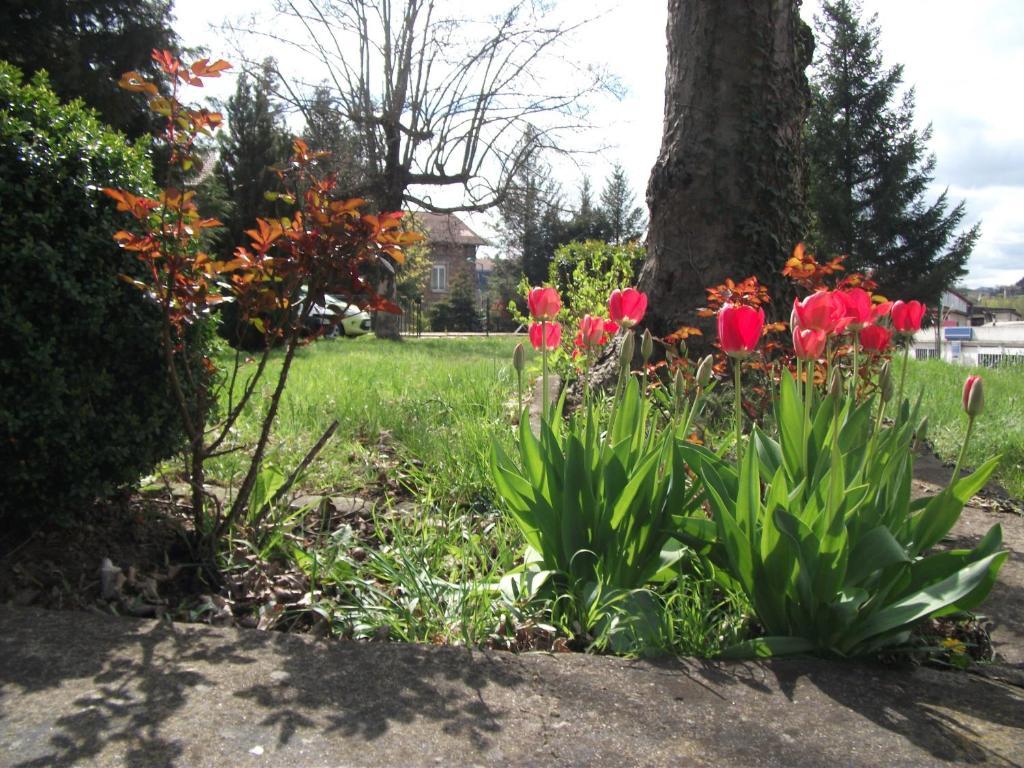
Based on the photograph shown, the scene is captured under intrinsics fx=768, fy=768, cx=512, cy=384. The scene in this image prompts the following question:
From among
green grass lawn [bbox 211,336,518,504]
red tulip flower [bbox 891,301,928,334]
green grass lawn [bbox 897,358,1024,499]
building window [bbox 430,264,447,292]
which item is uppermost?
building window [bbox 430,264,447,292]

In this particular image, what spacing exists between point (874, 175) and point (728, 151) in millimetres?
22224

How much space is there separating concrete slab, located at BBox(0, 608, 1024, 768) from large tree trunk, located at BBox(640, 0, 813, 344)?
309 cm

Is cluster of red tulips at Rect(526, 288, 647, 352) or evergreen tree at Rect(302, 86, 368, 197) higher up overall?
evergreen tree at Rect(302, 86, 368, 197)

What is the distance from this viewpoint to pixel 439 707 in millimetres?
1465

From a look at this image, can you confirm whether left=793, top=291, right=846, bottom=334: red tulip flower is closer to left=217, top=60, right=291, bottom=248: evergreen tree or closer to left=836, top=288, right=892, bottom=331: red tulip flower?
left=836, top=288, right=892, bottom=331: red tulip flower

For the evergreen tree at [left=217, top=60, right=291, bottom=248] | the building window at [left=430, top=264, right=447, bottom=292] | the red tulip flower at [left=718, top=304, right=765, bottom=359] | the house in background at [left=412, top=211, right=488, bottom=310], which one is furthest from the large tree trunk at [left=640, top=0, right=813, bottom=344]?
the building window at [left=430, top=264, right=447, bottom=292]

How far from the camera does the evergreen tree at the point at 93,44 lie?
9477mm

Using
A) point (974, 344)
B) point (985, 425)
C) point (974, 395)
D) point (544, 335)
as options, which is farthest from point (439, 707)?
point (974, 344)

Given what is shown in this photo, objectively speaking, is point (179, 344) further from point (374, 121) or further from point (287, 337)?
point (374, 121)

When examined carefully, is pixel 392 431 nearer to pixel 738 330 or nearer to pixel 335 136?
pixel 738 330

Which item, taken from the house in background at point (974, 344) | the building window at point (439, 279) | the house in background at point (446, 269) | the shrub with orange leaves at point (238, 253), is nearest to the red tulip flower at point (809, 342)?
the shrub with orange leaves at point (238, 253)

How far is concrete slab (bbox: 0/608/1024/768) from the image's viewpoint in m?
1.33

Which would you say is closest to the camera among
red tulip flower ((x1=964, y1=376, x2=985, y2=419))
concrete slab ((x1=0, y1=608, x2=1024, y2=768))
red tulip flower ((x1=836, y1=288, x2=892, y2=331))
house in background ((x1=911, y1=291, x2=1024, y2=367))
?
concrete slab ((x1=0, y1=608, x2=1024, y2=768))

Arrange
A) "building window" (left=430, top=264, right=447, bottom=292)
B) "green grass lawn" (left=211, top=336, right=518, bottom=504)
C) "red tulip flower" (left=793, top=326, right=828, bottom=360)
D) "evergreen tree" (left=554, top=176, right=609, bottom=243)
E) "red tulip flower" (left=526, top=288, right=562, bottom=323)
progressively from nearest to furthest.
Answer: "red tulip flower" (left=793, top=326, right=828, bottom=360), "red tulip flower" (left=526, top=288, right=562, bottom=323), "green grass lawn" (left=211, top=336, right=518, bottom=504), "evergreen tree" (left=554, top=176, right=609, bottom=243), "building window" (left=430, top=264, right=447, bottom=292)
